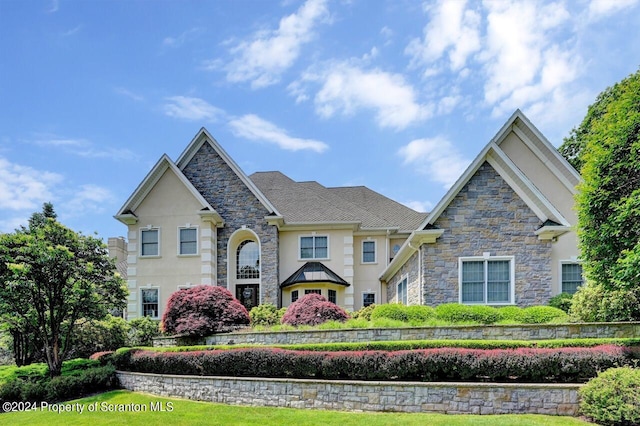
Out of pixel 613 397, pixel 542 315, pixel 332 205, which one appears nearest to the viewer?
pixel 613 397

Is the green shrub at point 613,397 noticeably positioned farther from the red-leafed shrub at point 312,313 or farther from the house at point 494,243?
the red-leafed shrub at point 312,313

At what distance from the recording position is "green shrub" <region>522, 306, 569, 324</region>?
47.7ft

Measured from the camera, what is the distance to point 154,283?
920 inches

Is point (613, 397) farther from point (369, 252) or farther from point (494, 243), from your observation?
point (369, 252)

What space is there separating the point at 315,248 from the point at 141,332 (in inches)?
360

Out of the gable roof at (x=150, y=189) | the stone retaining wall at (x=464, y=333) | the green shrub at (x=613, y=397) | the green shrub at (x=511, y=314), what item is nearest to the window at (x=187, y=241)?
the gable roof at (x=150, y=189)

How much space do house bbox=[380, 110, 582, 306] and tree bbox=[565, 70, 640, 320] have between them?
399 cm

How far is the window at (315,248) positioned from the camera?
25.2 metres

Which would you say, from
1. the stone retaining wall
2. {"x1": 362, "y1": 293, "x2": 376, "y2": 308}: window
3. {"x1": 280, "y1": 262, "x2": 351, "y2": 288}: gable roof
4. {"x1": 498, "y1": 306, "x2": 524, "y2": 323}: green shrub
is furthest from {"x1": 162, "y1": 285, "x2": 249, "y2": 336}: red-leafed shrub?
{"x1": 498, "y1": 306, "x2": 524, "y2": 323}: green shrub

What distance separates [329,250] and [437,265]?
9069 mm

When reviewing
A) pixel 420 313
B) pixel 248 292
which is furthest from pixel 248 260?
pixel 420 313

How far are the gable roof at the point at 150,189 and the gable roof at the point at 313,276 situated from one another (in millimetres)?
4634

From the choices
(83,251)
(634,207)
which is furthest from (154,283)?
(634,207)

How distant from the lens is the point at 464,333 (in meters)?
13.1
